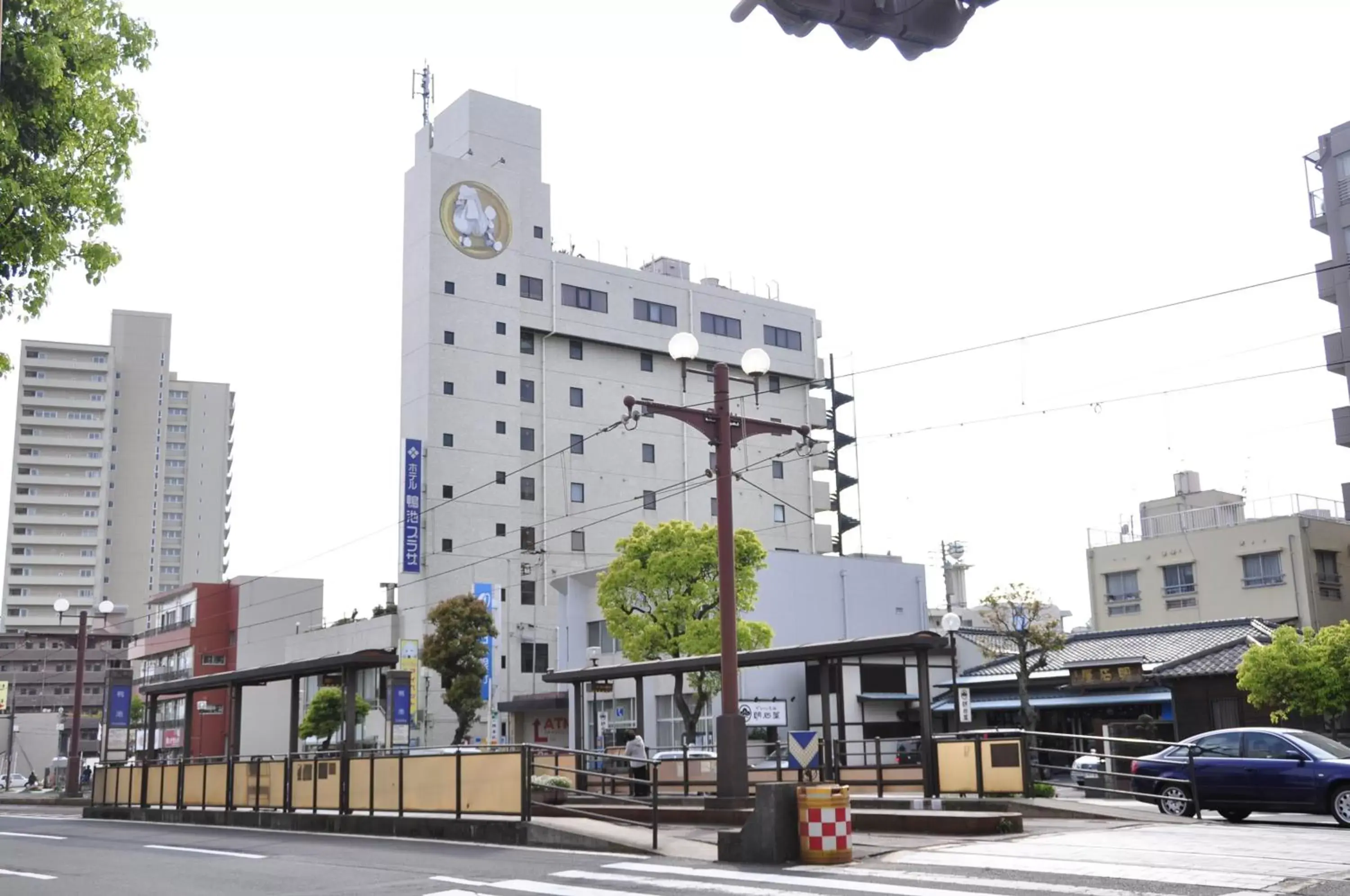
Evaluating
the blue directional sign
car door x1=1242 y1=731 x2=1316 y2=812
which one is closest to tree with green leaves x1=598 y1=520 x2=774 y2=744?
car door x1=1242 y1=731 x2=1316 y2=812

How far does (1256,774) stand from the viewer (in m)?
18.8

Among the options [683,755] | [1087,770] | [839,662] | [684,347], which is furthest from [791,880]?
[1087,770]

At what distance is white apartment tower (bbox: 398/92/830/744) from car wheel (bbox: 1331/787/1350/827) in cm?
5070

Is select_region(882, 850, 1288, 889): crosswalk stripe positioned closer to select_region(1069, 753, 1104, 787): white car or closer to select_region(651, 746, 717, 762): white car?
select_region(651, 746, 717, 762): white car

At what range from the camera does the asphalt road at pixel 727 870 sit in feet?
36.9

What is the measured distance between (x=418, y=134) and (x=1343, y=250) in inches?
2100

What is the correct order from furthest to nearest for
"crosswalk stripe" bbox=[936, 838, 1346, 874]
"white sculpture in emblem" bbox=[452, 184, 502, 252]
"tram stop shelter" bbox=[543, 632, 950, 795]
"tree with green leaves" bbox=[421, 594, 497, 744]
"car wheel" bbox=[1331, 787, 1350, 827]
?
1. "white sculpture in emblem" bbox=[452, 184, 502, 252]
2. "tree with green leaves" bbox=[421, 594, 497, 744]
3. "tram stop shelter" bbox=[543, 632, 950, 795]
4. "car wheel" bbox=[1331, 787, 1350, 827]
5. "crosswalk stripe" bbox=[936, 838, 1346, 874]

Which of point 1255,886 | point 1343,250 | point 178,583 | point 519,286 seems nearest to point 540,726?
point 519,286

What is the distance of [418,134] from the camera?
78812mm

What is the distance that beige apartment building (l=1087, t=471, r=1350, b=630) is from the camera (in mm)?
48156

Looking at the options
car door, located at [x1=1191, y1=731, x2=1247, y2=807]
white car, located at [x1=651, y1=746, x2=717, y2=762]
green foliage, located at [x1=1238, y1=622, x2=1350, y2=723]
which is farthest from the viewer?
green foliage, located at [x1=1238, y1=622, x2=1350, y2=723]

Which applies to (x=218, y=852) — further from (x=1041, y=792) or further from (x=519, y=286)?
(x=519, y=286)

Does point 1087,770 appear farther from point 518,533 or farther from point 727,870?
point 518,533

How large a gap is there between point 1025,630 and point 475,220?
43.0 m
